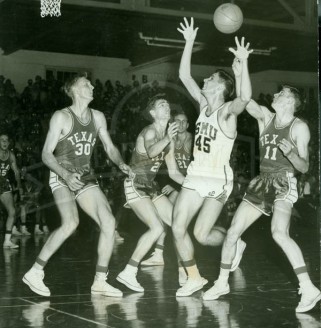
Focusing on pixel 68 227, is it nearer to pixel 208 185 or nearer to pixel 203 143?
pixel 208 185

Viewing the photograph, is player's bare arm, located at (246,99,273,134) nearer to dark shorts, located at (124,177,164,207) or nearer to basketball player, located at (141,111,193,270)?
dark shorts, located at (124,177,164,207)

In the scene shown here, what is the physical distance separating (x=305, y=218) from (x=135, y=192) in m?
6.32

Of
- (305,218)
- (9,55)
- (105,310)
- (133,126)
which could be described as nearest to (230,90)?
(105,310)

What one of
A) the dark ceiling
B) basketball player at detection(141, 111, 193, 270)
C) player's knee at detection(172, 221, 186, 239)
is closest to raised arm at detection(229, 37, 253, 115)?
player's knee at detection(172, 221, 186, 239)

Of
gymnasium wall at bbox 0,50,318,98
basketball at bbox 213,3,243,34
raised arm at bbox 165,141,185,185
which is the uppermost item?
basketball at bbox 213,3,243,34

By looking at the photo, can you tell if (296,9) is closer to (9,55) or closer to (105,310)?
(9,55)

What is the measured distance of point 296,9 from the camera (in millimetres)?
8109

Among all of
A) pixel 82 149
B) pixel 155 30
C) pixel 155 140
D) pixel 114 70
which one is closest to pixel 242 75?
pixel 155 140

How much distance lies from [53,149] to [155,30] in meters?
4.07

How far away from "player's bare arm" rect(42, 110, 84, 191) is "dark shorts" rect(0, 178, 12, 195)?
399cm

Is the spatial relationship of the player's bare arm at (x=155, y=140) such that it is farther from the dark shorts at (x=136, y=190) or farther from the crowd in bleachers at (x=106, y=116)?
the crowd in bleachers at (x=106, y=116)

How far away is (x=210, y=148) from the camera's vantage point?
20.5ft

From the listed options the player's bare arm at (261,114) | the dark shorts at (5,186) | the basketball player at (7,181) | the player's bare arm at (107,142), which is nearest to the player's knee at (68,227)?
the player's bare arm at (107,142)

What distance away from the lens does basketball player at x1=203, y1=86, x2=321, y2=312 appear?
17.6 ft
